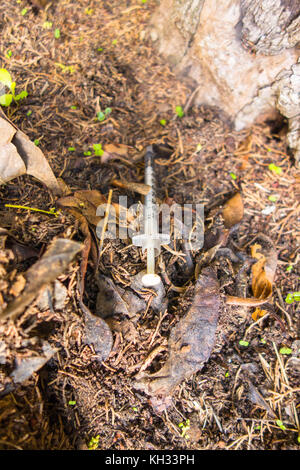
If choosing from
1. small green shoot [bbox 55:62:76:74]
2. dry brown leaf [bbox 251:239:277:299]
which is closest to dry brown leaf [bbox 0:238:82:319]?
dry brown leaf [bbox 251:239:277:299]

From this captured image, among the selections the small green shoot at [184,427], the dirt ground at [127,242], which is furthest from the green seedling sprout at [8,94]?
the small green shoot at [184,427]

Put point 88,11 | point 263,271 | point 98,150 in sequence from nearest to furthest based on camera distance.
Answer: point 263,271, point 98,150, point 88,11

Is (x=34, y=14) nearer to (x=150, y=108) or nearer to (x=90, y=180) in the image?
(x=150, y=108)

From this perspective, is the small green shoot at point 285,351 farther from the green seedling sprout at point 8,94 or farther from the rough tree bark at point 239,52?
the green seedling sprout at point 8,94

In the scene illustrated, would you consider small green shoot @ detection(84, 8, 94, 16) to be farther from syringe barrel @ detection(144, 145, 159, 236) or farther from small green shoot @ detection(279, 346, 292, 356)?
small green shoot @ detection(279, 346, 292, 356)

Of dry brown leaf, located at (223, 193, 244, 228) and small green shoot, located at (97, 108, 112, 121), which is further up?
small green shoot, located at (97, 108, 112, 121)

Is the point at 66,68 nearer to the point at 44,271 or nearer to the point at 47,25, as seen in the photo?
the point at 47,25

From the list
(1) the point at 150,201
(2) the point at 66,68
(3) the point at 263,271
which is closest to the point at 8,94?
(2) the point at 66,68
